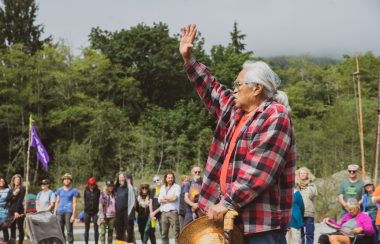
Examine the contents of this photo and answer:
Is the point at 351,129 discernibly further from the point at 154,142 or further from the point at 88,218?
the point at 88,218

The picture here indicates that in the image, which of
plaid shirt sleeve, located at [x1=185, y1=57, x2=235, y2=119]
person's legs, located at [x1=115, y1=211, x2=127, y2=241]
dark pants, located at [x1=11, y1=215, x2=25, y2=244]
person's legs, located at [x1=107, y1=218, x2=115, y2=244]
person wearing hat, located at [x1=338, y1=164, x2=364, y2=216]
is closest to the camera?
plaid shirt sleeve, located at [x1=185, y1=57, x2=235, y2=119]

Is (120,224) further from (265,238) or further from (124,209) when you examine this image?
(265,238)

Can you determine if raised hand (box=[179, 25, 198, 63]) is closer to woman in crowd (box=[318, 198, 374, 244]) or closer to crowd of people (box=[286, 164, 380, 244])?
crowd of people (box=[286, 164, 380, 244])

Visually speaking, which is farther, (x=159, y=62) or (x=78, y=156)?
(x=159, y=62)

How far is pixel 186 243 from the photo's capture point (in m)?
3.44

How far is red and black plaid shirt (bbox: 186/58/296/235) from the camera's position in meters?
3.12

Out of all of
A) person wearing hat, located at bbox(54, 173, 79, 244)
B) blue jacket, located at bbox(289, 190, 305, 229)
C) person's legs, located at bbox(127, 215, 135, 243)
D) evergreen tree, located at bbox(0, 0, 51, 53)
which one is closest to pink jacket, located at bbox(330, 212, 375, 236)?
blue jacket, located at bbox(289, 190, 305, 229)

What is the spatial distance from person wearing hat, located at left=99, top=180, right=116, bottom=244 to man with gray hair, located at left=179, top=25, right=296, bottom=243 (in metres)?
11.1

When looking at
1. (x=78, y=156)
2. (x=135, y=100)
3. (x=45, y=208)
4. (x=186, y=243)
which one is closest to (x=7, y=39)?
(x=135, y=100)

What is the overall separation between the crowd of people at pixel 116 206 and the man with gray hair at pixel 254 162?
31.6 feet

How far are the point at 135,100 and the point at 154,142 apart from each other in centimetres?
923

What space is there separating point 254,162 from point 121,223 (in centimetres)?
1117

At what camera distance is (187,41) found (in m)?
4.01

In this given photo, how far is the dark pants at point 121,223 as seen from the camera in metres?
13.9
